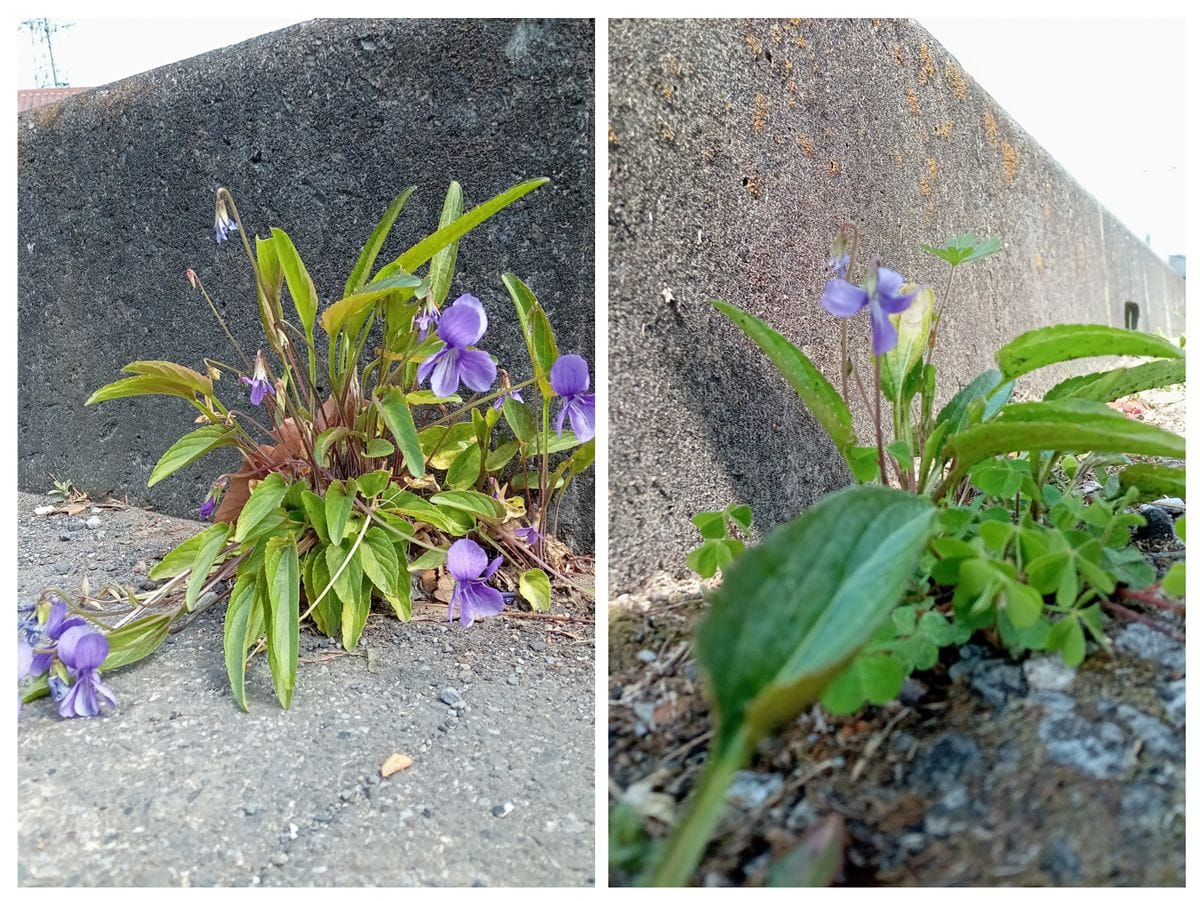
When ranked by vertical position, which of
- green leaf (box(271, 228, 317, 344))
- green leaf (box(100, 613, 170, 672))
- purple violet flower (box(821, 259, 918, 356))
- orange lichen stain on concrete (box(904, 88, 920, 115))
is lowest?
green leaf (box(100, 613, 170, 672))

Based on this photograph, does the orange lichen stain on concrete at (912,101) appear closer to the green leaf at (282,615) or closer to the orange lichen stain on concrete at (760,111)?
the orange lichen stain on concrete at (760,111)

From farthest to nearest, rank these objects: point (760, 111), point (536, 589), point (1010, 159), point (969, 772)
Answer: point (1010, 159) → point (536, 589) → point (760, 111) → point (969, 772)

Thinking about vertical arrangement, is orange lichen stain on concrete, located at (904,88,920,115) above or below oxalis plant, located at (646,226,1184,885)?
above

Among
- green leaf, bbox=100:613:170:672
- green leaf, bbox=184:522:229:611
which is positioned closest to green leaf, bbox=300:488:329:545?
green leaf, bbox=184:522:229:611

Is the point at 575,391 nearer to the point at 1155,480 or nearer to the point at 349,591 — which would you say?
the point at 349,591

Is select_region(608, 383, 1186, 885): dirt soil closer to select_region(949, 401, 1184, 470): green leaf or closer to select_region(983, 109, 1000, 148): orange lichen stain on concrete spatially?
select_region(949, 401, 1184, 470): green leaf

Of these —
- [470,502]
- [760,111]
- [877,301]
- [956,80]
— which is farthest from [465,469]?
[956,80]
